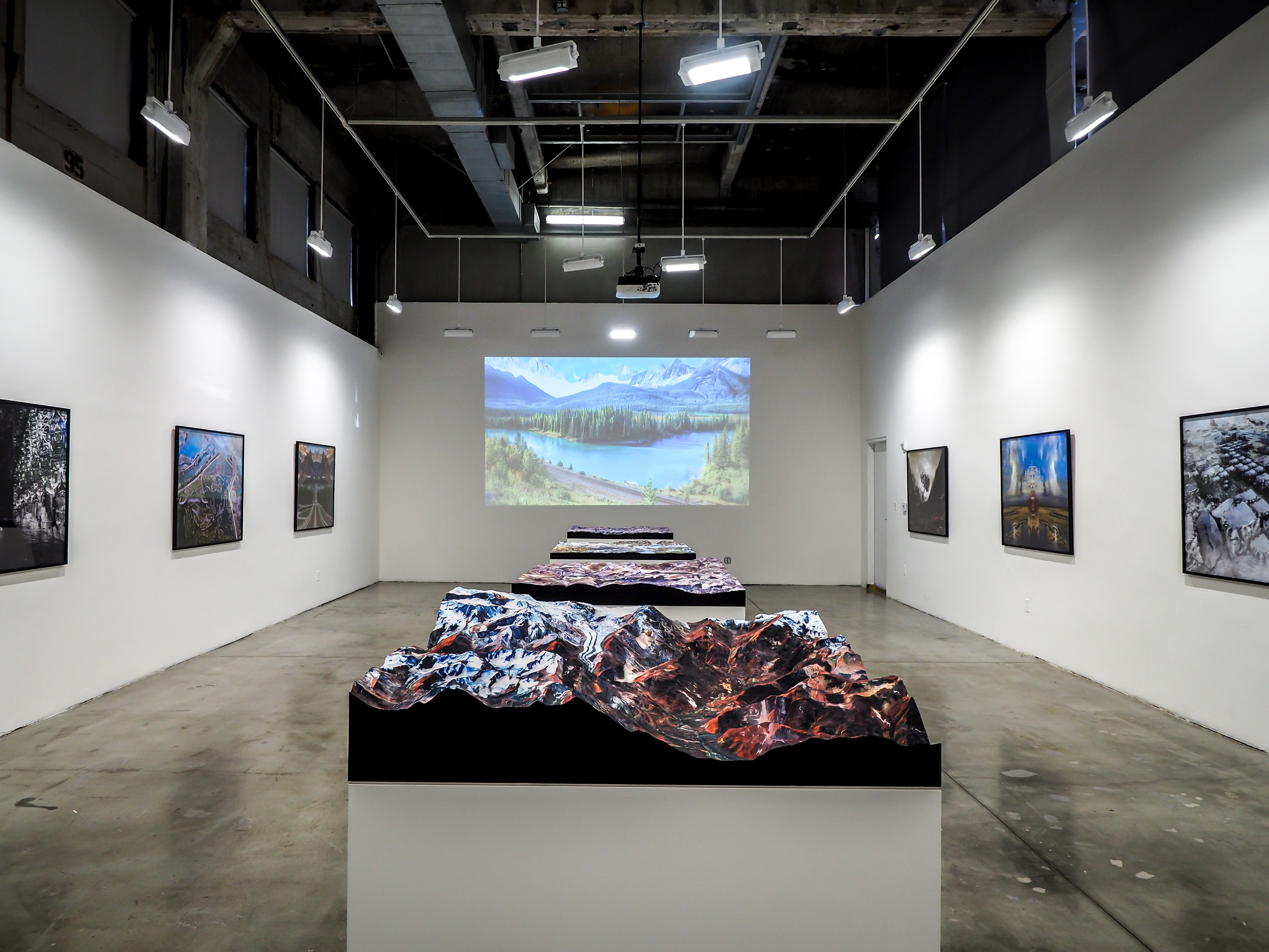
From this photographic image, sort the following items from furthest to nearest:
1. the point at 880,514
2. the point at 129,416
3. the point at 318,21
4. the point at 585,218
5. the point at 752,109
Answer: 1. the point at 880,514
2. the point at 585,218
3. the point at 752,109
4. the point at 318,21
5. the point at 129,416

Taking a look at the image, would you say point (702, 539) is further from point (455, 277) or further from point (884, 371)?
point (455, 277)

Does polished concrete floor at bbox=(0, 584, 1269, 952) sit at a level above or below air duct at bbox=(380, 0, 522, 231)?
below

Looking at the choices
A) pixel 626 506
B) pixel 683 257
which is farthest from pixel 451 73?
pixel 626 506

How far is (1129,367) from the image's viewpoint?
4820mm

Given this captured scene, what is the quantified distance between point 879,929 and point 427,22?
231 inches

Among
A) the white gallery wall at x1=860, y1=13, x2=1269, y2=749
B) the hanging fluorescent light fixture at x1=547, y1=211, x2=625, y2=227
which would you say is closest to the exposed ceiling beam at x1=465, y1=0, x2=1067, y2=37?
the white gallery wall at x1=860, y1=13, x2=1269, y2=749

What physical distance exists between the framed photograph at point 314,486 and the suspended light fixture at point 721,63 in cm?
555

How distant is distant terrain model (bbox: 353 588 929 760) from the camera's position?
198 centimetres

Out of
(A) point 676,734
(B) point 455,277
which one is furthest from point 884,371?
(A) point 676,734

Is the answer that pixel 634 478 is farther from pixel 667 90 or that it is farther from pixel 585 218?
pixel 667 90

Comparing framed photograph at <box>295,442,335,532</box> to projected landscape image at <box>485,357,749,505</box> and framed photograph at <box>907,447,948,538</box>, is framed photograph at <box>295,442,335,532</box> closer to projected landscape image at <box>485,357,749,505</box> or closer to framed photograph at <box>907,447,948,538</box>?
projected landscape image at <box>485,357,749,505</box>

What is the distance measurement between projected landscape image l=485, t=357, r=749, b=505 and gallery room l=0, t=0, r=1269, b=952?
0.18 feet

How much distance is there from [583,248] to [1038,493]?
6623 millimetres

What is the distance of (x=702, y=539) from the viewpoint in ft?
33.8
